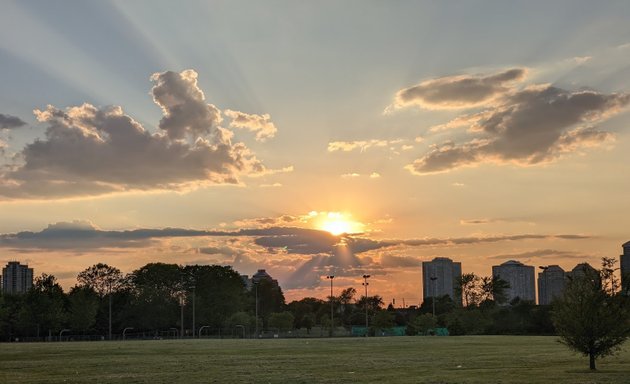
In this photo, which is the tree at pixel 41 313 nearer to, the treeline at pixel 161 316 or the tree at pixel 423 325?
the treeline at pixel 161 316

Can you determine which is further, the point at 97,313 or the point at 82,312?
the point at 97,313

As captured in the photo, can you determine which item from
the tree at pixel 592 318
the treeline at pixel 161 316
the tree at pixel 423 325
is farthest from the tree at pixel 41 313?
the tree at pixel 592 318

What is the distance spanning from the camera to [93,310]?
178625 mm

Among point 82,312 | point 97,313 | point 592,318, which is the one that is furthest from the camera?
point 97,313

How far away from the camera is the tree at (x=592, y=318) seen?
137 feet

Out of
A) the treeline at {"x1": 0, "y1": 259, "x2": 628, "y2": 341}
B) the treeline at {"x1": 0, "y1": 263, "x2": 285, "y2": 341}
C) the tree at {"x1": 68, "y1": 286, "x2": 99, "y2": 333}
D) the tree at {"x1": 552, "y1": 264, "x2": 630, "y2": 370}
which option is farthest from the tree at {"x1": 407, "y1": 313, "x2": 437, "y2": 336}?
the tree at {"x1": 552, "y1": 264, "x2": 630, "y2": 370}

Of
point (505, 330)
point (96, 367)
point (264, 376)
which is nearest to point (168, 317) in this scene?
point (505, 330)

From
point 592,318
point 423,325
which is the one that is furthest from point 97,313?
point 592,318

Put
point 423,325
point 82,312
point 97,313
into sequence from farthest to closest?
point 97,313 → point 82,312 → point 423,325

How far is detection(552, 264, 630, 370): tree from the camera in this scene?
41625 millimetres

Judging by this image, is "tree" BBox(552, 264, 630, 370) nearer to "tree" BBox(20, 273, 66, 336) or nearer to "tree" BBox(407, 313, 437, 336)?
"tree" BBox(407, 313, 437, 336)

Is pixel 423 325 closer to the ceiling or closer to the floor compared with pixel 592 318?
closer to the floor

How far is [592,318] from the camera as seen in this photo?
137 feet

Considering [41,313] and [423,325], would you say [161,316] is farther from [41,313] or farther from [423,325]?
[423,325]
